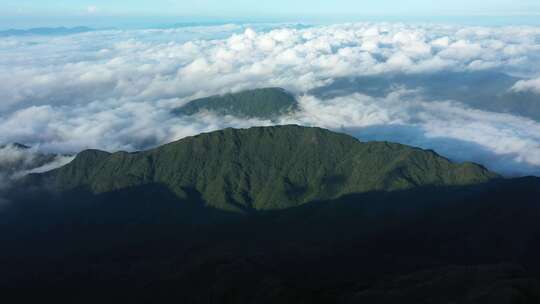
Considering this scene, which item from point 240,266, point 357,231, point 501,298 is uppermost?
point 501,298

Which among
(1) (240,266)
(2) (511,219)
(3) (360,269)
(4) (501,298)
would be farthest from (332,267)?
(2) (511,219)

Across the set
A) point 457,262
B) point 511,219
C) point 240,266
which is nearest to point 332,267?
point 240,266

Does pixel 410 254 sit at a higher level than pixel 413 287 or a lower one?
lower

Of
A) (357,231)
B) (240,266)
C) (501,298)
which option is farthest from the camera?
(357,231)

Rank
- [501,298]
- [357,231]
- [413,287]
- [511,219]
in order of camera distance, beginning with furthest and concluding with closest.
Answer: [357,231] < [511,219] < [413,287] < [501,298]

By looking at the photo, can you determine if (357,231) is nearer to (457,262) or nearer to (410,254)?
Answer: (410,254)

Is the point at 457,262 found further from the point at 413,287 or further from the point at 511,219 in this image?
the point at 413,287

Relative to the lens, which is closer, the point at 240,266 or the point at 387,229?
the point at 240,266

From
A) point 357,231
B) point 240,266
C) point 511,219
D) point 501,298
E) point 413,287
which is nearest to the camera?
point 501,298

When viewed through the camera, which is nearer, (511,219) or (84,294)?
(84,294)
